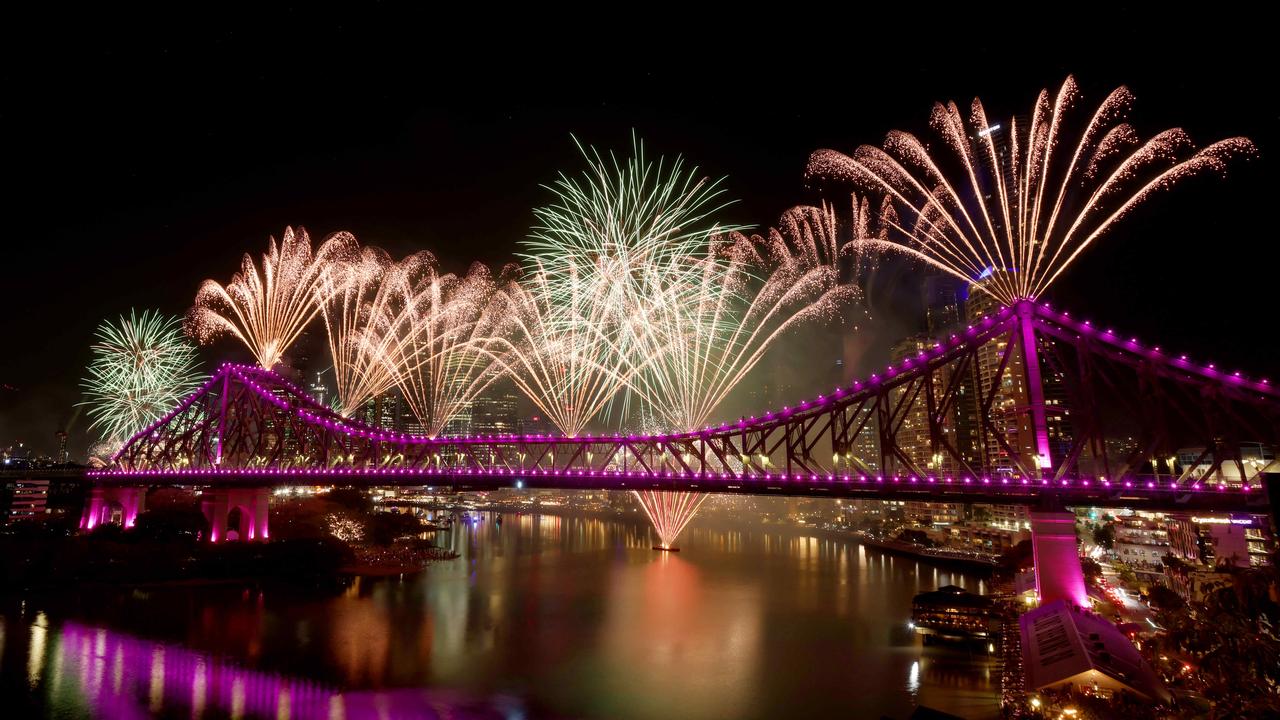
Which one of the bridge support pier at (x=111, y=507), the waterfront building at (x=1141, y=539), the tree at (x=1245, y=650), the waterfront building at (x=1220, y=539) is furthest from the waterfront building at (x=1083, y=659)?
the bridge support pier at (x=111, y=507)

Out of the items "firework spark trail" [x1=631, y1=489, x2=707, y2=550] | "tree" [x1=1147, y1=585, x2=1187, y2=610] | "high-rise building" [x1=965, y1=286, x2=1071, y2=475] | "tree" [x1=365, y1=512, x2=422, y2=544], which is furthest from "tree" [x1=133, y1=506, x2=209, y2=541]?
"high-rise building" [x1=965, y1=286, x2=1071, y2=475]

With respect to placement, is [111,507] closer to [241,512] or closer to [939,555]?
[241,512]

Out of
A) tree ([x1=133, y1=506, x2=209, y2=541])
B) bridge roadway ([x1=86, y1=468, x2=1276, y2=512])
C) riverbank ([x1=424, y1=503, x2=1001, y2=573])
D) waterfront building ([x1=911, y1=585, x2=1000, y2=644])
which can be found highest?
bridge roadway ([x1=86, y1=468, x2=1276, y2=512])

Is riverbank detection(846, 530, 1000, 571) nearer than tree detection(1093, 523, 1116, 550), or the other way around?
tree detection(1093, 523, 1116, 550)

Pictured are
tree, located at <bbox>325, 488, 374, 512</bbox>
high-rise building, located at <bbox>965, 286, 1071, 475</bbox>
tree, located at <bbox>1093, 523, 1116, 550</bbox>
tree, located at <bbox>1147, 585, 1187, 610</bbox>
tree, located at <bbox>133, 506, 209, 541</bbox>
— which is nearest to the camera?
tree, located at <bbox>1147, 585, 1187, 610</bbox>

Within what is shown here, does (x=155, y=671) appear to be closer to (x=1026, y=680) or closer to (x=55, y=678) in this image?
(x=55, y=678)

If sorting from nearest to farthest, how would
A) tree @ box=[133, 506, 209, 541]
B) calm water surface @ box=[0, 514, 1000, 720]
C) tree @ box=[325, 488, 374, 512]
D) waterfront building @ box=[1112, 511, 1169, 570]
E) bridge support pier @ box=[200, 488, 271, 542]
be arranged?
calm water surface @ box=[0, 514, 1000, 720] → tree @ box=[133, 506, 209, 541] → bridge support pier @ box=[200, 488, 271, 542] → waterfront building @ box=[1112, 511, 1169, 570] → tree @ box=[325, 488, 374, 512]

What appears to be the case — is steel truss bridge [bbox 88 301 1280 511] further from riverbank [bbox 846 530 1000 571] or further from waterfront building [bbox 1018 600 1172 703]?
riverbank [bbox 846 530 1000 571]
